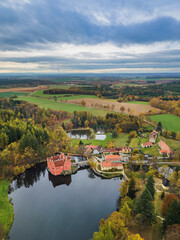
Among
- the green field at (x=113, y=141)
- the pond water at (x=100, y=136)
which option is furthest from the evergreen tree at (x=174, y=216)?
the pond water at (x=100, y=136)

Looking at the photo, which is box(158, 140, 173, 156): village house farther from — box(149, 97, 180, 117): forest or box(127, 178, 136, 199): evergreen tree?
box(149, 97, 180, 117): forest

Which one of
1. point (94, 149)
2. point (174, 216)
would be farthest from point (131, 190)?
point (94, 149)

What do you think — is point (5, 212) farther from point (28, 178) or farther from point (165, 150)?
point (165, 150)

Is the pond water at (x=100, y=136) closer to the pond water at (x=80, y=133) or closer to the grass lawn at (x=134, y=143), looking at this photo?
the pond water at (x=80, y=133)

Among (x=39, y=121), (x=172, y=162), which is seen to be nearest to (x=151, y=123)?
(x=172, y=162)

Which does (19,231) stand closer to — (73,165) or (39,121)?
(73,165)
